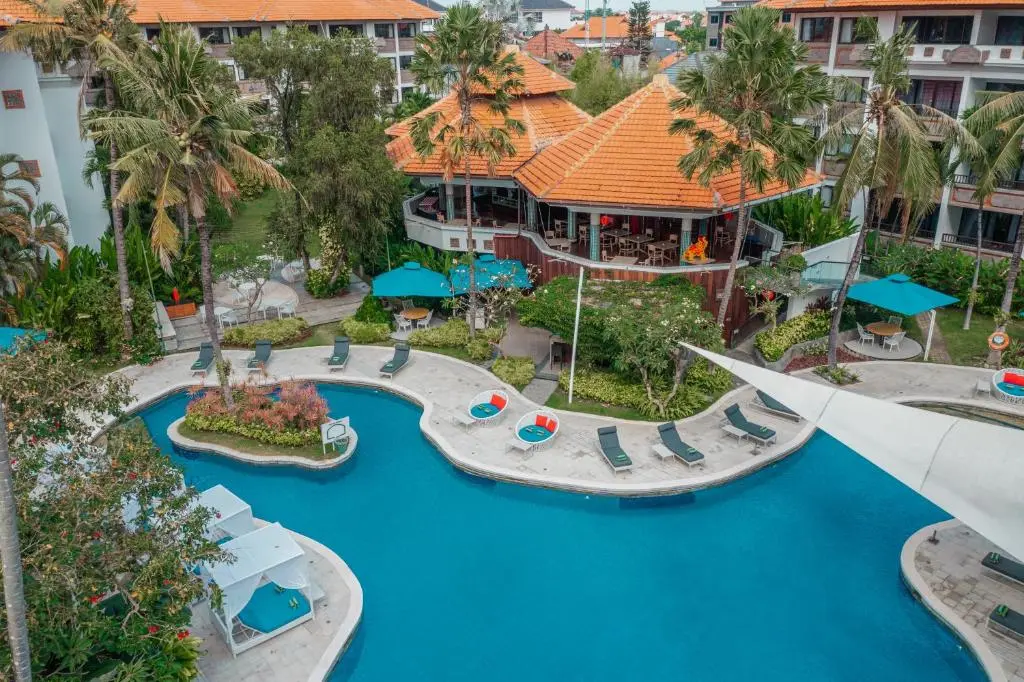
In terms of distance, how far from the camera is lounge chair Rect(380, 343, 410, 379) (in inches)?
1078

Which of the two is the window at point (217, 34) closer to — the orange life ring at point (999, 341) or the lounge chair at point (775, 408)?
the lounge chair at point (775, 408)

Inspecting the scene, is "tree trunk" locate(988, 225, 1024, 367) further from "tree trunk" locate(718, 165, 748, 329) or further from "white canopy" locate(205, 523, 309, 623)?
"white canopy" locate(205, 523, 309, 623)

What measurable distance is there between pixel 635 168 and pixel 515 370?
8.54 m

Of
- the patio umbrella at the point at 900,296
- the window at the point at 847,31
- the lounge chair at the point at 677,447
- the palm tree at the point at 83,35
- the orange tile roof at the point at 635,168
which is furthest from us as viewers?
the window at the point at 847,31

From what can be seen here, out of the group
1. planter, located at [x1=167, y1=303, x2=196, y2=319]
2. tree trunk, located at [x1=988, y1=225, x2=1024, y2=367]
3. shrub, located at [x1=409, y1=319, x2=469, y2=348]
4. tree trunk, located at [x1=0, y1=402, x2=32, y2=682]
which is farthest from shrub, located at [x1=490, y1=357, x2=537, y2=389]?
tree trunk, located at [x1=0, y1=402, x2=32, y2=682]

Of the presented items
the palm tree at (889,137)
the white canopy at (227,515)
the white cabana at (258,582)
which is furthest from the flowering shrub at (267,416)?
the palm tree at (889,137)

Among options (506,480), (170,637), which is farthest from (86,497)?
(506,480)

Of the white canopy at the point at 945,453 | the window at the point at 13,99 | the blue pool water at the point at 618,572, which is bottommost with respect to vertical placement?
the blue pool water at the point at 618,572

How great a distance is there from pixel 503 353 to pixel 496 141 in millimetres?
7481

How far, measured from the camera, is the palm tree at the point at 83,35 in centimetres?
2325

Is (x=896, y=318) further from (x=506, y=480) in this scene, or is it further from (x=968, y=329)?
(x=506, y=480)

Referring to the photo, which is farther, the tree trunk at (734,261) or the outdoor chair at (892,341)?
the outdoor chair at (892,341)

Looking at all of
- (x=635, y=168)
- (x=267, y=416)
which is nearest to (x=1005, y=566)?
(x=635, y=168)

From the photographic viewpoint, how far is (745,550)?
19.1 m
